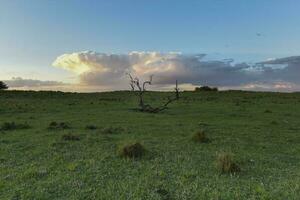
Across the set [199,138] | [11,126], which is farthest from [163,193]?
[11,126]

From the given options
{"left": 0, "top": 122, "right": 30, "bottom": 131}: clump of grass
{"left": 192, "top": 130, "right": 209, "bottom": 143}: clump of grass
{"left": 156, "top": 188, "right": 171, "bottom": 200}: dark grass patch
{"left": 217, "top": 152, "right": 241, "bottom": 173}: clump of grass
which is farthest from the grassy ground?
{"left": 0, "top": 122, "right": 30, "bottom": 131}: clump of grass

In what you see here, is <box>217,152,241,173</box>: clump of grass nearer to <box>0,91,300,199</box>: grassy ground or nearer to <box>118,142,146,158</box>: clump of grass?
<box>0,91,300,199</box>: grassy ground

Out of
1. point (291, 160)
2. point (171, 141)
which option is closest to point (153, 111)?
point (171, 141)

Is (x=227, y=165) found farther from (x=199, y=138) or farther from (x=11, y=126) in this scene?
(x=11, y=126)

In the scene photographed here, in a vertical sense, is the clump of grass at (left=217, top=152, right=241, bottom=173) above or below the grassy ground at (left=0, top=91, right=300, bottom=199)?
above

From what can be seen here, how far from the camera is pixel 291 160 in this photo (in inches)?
583

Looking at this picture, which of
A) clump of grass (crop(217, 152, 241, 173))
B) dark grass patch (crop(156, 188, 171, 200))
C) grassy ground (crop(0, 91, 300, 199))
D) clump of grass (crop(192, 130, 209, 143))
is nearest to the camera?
dark grass patch (crop(156, 188, 171, 200))

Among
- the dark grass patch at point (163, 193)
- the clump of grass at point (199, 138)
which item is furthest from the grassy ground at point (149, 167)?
the clump of grass at point (199, 138)

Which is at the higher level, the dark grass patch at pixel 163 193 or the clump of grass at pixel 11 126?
the clump of grass at pixel 11 126

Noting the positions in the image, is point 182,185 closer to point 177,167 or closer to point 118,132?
point 177,167

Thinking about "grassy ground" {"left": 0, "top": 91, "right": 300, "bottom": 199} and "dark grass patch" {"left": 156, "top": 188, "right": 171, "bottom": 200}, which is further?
"grassy ground" {"left": 0, "top": 91, "right": 300, "bottom": 199}

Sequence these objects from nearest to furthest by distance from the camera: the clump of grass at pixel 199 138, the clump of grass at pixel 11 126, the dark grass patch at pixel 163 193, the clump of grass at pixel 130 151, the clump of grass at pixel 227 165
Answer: the dark grass patch at pixel 163 193 < the clump of grass at pixel 227 165 < the clump of grass at pixel 130 151 < the clump of grass at pixel 199 138 < the clump of grass at pixel 11 126

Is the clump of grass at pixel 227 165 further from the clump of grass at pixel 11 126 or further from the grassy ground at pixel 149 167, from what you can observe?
the clump of grass at pixel 11 126

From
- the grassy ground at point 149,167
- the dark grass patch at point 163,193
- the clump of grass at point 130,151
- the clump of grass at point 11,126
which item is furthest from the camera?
the clump of grass at point 11,126
